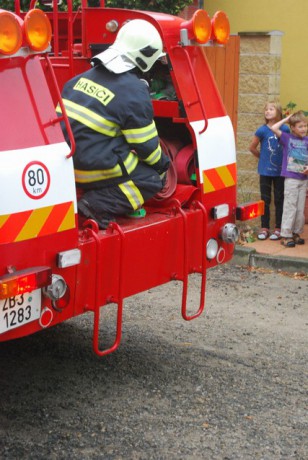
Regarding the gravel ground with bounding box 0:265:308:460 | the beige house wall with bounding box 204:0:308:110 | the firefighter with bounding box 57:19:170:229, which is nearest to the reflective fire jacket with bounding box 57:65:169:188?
the firefighter with bounding box 57:19:170:229

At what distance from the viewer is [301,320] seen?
6.02 metres

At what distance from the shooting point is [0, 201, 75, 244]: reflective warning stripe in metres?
3.53

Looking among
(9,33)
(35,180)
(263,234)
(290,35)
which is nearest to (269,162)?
(263,234)

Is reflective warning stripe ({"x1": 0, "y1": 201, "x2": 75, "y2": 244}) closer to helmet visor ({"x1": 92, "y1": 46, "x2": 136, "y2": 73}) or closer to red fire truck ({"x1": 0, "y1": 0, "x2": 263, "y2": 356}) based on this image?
red fire truck ({"x1": 0, "y1": 0, "x2": 263, "y2": 356})

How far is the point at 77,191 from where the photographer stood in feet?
14.6

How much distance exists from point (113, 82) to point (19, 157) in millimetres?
924

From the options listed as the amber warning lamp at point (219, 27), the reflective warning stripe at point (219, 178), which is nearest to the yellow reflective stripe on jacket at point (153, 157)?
the reflective warning stripe at point (219, 178)

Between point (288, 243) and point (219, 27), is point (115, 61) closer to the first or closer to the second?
point (219, 27)

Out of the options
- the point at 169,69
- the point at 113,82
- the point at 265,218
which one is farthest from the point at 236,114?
the point at 113,82

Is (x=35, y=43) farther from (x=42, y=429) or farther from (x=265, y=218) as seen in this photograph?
(x=265, y=218)

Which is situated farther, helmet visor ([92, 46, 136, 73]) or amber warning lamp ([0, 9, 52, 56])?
helmet visor ([92, 46, 136, 73])

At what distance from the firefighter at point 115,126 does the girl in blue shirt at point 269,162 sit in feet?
12.5

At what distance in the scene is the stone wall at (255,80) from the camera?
827 cm

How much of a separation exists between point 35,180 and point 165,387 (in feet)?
5.34
